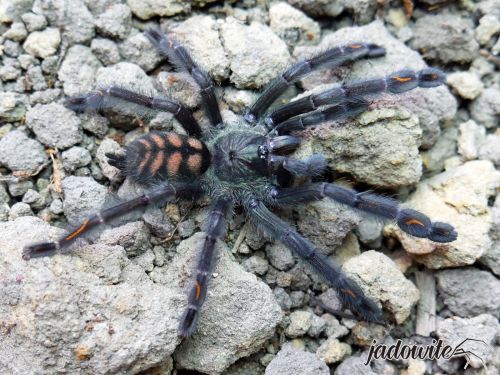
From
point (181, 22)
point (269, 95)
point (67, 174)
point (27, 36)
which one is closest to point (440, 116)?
point (269, 95)

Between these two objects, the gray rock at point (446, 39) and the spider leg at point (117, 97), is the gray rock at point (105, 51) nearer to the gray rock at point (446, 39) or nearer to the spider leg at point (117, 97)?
the spider leg at point (117, 97)

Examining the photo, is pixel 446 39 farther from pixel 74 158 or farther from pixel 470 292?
pixel 74 158

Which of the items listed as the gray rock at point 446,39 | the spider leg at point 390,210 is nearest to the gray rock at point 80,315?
the spider leg at point 390,210

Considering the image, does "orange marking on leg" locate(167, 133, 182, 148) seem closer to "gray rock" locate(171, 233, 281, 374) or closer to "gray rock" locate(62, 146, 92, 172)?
"gray rock" locate(62, 146, 92, 172)

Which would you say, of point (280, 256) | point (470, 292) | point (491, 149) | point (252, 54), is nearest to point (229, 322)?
point (280, 256)

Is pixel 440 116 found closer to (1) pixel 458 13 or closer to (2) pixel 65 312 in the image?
(1) pixel 458 13
